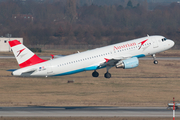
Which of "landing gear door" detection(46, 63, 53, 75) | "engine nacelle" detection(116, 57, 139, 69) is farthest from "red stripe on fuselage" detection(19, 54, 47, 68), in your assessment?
"engine nacelle" detection(116, 57, 139, 69)

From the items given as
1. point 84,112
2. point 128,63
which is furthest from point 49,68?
point 84,112

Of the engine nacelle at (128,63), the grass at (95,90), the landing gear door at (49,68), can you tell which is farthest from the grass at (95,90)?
the engine nacelle at (128,63)

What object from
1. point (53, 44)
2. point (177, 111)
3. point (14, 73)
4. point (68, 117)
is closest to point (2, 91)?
point (14, 73)

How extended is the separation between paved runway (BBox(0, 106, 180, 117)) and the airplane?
12.7 meters

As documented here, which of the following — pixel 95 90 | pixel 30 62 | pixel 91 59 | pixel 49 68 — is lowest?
pixel 95 90

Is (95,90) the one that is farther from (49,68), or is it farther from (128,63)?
(49,68)

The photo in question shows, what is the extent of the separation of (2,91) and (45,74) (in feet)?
31.5

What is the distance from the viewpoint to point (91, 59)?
6247cm

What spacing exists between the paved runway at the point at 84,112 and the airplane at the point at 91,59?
12.7 metres

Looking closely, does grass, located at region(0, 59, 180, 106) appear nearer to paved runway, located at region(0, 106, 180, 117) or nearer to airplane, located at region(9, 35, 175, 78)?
airplane, located at region(9, 35, 175, 78)

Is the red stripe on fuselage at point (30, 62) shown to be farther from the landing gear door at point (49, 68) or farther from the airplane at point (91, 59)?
the landing gear door at point (49, 68)

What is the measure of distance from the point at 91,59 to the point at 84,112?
2020 centimetres

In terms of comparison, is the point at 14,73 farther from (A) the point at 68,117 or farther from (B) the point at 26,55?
(A) the point at 68,117

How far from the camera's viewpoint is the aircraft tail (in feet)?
187
